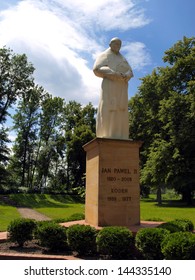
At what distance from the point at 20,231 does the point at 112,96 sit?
490cm

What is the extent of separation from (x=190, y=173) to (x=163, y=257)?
25309 millimetres

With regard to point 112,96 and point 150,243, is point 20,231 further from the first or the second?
point 112,96

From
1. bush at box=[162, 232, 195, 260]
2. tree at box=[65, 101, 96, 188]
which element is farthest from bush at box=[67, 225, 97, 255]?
tree at box=[65, 101, 96, 188]

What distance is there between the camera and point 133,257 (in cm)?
689

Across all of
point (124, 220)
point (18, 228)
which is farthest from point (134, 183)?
point (18, 228)

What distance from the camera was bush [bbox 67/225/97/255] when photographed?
6.93m

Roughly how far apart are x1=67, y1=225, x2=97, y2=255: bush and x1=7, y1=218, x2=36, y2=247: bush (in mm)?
1356

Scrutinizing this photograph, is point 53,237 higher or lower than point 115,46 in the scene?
lower

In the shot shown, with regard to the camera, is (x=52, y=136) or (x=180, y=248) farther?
(x=52, y=136)

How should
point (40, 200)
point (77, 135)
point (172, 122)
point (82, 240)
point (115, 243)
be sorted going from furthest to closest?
point (77, 135)
point (40, 200)
point (172, 122)
point (82, 240)
point (115, 243)

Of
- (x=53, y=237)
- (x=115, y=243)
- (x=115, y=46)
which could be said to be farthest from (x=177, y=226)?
(x=115, y=46)

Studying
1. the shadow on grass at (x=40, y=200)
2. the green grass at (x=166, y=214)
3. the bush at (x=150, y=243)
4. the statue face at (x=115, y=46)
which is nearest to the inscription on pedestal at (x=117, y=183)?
the bush at (x=150, y=243)

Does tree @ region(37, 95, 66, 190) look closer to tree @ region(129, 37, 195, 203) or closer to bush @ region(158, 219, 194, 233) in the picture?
tree @ region(129, 37, 195, 203)

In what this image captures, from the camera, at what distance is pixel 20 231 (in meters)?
7.86
